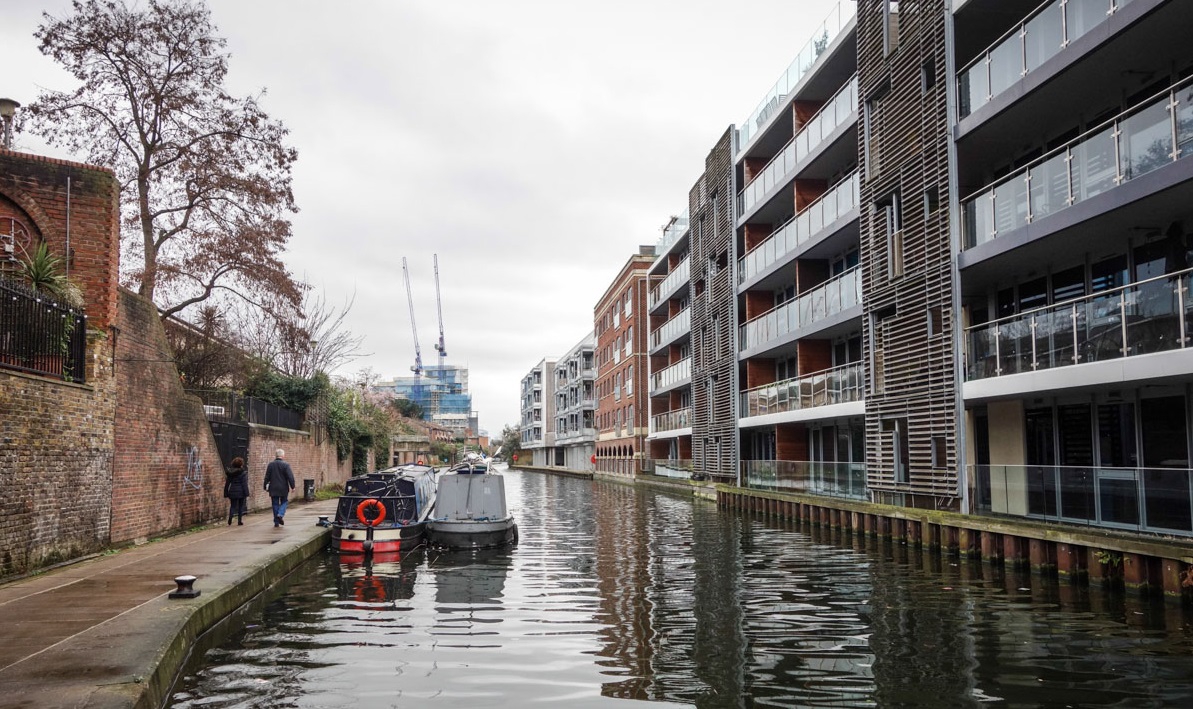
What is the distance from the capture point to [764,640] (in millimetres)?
8562

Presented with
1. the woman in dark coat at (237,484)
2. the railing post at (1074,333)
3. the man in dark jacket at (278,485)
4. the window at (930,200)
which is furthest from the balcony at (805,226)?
the woman in dark coat at (237,484)

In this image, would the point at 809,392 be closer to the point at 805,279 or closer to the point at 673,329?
the point at 805,279

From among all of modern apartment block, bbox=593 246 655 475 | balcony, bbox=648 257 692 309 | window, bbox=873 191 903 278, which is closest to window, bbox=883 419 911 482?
window, bbox=873 191 903 278

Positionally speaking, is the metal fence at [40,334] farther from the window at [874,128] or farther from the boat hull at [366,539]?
the window at [874,128]

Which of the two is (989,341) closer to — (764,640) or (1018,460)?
(1018,460)

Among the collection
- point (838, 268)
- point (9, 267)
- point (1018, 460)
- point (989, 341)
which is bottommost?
point (1018, 460)

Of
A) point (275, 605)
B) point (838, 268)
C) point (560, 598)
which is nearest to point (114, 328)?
point (275, 605)

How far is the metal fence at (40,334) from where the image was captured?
34.0 ft

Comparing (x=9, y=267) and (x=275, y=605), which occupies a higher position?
(x=9, y=267)

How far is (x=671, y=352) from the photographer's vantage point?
46406 mm

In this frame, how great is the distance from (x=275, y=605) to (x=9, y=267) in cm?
648

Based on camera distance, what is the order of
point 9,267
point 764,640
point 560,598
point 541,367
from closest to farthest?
point 764,640
point 560,598
point 9,267
point 541,367

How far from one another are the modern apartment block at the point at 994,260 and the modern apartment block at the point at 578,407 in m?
48.8

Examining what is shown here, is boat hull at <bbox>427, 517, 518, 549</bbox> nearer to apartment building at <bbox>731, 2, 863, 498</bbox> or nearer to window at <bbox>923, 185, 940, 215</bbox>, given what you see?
apartment building at <bbox>731, 2, 863, 498</bbox>
